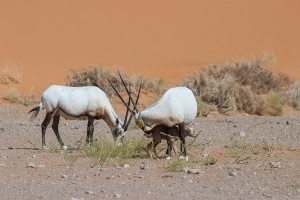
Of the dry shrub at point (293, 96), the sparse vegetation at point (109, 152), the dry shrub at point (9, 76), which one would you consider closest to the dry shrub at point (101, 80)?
the dry shrub at point (9, 76)

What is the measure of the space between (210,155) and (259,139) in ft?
7.72

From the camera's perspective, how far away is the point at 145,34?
40219mm

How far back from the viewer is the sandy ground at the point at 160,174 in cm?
848

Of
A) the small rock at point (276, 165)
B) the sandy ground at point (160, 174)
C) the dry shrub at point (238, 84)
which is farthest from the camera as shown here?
the dry shrub at point (238, 84)

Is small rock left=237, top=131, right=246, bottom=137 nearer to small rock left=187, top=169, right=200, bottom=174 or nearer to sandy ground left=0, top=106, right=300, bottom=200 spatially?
sandy ground left=0, top=106, right=300, bottom=200

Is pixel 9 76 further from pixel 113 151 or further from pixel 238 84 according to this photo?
pixel 113 151

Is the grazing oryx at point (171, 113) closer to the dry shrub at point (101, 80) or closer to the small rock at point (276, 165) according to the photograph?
the small rock at point (276, 165)

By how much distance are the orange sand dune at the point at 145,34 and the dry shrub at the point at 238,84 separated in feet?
18.0

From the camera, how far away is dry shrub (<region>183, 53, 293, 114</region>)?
813 inches

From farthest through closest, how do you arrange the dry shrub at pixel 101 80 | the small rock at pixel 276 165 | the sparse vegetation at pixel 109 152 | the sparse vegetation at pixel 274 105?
1. the dry shrub at pixel 101 80
2. the sparse vegetation at pixel 274 105
3. the sparse vegetation at pixel 109 152
4. the small rock at pixel 276 165

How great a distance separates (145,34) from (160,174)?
101 feet

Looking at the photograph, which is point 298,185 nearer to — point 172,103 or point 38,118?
point 172,103

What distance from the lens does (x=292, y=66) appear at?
35.9 meters

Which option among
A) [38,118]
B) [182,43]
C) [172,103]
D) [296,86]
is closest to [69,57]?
[182,43]
